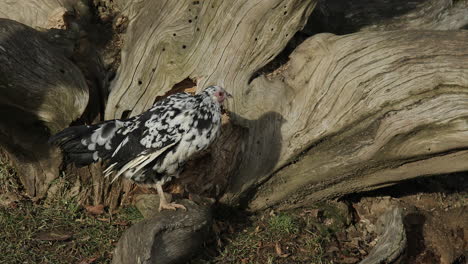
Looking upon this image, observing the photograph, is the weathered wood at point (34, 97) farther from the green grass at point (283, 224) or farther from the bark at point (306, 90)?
the green grass at point (283, 224)

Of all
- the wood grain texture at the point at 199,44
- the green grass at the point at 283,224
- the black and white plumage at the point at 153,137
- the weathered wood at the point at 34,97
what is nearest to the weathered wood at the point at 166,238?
the black and white plumage at the point at 153,137

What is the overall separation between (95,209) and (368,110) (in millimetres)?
2622

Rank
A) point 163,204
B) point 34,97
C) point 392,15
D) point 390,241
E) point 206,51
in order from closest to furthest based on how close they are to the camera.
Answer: point 34,97
point 163,204
point 390,241
point 206,51
point 392,15

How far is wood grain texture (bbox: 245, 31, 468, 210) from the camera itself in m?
4.30

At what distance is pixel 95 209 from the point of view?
5.04 meters

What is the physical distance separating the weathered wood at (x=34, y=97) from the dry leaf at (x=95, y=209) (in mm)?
432

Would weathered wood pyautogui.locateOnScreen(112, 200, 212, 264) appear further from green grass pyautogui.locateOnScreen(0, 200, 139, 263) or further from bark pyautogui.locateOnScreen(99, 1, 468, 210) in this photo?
bark pyautogui.locateOnScreen(99, 1, 468, 210)

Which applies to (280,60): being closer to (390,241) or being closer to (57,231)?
(390,241)

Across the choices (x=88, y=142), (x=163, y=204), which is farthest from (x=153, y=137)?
(x=163, y=204)

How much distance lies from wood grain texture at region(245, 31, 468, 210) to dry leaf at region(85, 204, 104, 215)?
124 cm

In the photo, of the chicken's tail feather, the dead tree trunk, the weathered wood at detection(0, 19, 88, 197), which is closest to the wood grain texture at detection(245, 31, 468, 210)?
the dead tree trunk

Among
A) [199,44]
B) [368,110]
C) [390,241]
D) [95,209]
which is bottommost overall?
[390,241]

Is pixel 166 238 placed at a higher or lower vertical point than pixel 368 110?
lower

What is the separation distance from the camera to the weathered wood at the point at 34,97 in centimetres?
430
